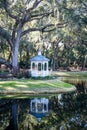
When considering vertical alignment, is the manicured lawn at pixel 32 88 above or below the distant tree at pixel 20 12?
below

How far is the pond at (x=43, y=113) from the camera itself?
15.8m

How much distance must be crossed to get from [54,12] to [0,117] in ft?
77.7

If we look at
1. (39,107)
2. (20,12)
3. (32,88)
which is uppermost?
(20,12)

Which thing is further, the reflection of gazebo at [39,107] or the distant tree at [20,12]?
the distant tree at [20,12]

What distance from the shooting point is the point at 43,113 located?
20328mm

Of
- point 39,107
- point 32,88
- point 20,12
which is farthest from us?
point 20,12

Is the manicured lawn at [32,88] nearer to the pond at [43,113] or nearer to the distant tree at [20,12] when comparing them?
the pond at [43,113]

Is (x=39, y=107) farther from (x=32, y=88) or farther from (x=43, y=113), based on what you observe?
(x=32, y=88)

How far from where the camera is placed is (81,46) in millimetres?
73188

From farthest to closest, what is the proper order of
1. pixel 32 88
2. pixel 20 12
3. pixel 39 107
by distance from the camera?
pixel 20 12 < pixel 32 88 < pixel 39 107

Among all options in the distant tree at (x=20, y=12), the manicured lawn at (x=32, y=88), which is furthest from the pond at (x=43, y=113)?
the distant tree at (x=20, y=12)

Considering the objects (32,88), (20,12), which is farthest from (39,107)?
(20,12)

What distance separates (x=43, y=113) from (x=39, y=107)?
9.02 feet

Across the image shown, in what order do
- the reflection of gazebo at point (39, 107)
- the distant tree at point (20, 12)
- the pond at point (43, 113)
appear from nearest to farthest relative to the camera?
the pond at point (43, 113)
the reflection of gazebo at point (39, 107)
the distant tree at point (20, 12)
